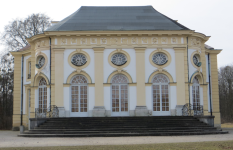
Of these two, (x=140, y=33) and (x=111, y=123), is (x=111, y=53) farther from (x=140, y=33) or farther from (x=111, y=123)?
(x=111, y=123)

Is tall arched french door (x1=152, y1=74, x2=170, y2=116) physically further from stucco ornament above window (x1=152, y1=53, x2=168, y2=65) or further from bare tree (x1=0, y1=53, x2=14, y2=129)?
bare tree (x1=0, y1=53, x2=14, y2=129)

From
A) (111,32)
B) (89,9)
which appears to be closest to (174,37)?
(111,32)

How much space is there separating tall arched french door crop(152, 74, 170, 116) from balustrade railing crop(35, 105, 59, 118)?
6.58 m

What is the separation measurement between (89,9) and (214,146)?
53.0 feet

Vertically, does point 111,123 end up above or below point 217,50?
below

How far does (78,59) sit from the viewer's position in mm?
21906

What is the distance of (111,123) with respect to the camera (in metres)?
18.8

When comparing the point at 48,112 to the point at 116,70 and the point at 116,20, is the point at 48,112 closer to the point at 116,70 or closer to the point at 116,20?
the point at 116,70

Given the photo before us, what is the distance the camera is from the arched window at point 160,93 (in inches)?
854

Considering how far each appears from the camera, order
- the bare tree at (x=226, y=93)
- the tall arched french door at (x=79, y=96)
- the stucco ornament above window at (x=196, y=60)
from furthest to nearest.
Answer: the bare tree at (x=226, y=93)
the stucco ornament above window at (x=196, y=60)
the tall arched french door at (x=79, y=96)

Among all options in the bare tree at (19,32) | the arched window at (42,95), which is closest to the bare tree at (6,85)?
the bare tree at (19,32)

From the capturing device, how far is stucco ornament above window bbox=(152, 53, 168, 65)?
22.0 m

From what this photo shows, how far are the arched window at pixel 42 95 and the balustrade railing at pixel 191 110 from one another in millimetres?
9436

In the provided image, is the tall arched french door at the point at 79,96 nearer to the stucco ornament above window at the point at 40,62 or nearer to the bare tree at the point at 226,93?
the stucco ornament above window at the point at 40,62
